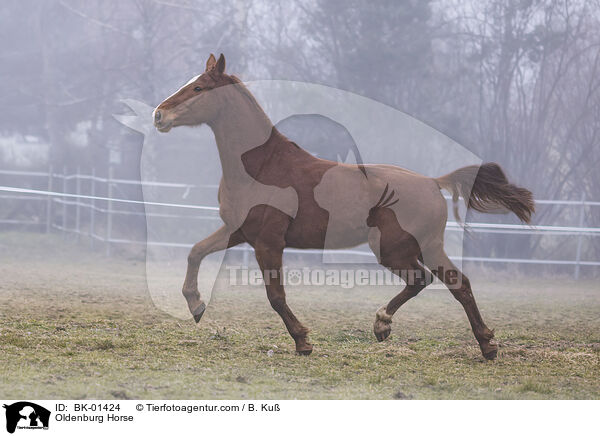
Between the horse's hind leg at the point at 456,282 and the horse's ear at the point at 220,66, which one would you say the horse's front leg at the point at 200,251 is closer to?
the horse's ear at the point at 220,66

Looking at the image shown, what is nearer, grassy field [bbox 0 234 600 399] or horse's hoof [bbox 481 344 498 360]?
grassy field [bbox 0 234 600 399]

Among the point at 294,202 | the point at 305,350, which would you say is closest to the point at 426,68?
the point at 294,202

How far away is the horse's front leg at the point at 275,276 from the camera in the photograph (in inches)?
138

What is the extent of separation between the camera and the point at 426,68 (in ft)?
35.9

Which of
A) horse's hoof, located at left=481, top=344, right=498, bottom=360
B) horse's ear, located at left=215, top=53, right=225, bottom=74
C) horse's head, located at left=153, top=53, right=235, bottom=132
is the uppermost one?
horse's ear, located at left=215, top=53, right=225, bottom=74

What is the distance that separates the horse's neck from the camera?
362 cm

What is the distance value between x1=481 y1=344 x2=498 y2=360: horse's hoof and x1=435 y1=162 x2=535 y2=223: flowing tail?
30.7 inches

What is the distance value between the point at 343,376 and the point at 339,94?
7442 mm

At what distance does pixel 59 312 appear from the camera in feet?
16.8

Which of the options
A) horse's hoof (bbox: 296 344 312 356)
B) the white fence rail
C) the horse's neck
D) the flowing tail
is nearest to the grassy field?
horse's hoof (bbox: 296 344 312 356)

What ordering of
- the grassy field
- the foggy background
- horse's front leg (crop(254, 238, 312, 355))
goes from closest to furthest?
the grassy field → horse's front leg (crop(254, 238, 312, 355)) → the foggy background
